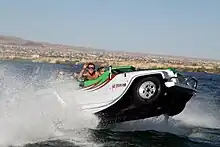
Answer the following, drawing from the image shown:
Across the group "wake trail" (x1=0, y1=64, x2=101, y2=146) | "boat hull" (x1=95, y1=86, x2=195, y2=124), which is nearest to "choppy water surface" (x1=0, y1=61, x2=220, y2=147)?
"wake trail" (x1=0, y1=64, x2=101, y2=146)

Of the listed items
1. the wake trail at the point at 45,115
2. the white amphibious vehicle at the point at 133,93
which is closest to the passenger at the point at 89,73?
the white amphibious vehicle at the point at 133,93

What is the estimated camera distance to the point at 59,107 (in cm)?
1415

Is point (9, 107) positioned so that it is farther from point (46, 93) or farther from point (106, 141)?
point (106, 141)

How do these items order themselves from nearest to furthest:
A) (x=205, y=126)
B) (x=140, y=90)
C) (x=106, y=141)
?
(x=106, y=141)
(x=140, y=90)
(x=205, y=126)

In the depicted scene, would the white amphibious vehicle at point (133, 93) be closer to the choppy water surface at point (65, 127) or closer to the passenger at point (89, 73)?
the passenger at point (89, 73)

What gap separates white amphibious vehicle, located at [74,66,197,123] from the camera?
13758mm

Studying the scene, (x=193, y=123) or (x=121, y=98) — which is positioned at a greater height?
(x=121, y=98)

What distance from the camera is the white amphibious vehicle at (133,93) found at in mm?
13758

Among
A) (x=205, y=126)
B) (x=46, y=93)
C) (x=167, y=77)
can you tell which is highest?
(x=167, y=77)

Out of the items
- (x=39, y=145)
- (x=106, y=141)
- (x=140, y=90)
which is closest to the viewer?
(x=39, y=145)

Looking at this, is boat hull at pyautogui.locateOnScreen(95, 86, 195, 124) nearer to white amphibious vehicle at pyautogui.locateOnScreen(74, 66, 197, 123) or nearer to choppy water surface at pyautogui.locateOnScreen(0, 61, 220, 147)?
white amphibious vehicle at pyautogui.locateOnScreen(74, 66, 197, 123)

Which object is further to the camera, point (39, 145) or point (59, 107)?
point (59, 107)

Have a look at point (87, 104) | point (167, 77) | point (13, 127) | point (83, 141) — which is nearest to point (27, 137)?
point (13, 127)

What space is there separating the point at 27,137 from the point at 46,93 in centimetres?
226
